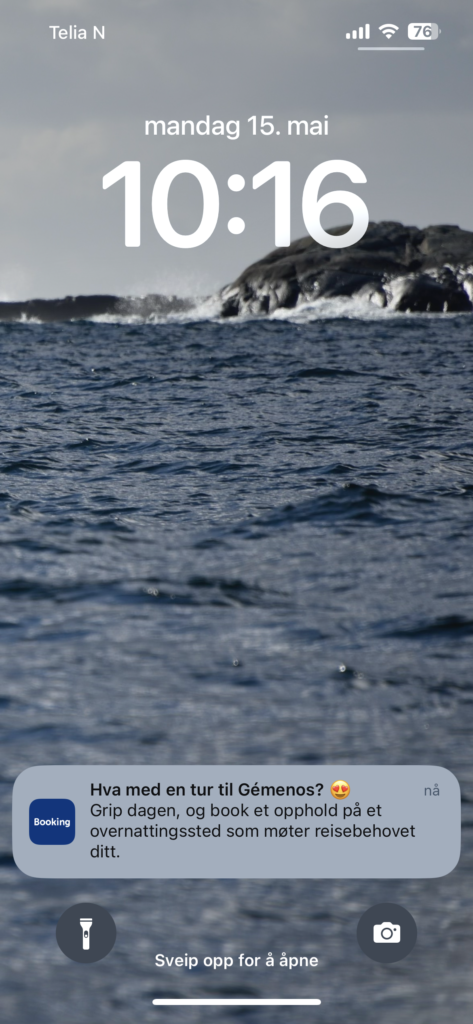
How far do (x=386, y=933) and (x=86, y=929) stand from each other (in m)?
1.20

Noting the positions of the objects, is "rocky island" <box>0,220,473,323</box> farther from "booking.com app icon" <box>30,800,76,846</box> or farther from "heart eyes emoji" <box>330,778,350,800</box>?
"booking.com app icon" <box>30,800,76,846</box>

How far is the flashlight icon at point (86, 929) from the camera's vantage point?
3828 mm

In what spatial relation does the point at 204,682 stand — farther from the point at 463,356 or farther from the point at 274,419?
the point at 463,356

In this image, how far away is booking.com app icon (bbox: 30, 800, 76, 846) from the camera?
4.22 metres

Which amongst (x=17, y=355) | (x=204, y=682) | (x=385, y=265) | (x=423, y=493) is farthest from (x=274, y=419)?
(x=385, y=265)

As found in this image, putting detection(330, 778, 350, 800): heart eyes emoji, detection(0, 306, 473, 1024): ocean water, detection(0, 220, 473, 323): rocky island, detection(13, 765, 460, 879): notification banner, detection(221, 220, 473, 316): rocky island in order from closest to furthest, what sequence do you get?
detection(0, 306, 473, 1024): ocean water → detection(13, 765, 460, 879): notification banner → detection(330, 778, 350, 800): heart eyes emoji → detection(221, 220, 473, 316): rocky island → detection(0, 220, 473, 323): rocky island

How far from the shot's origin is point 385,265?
181 feet

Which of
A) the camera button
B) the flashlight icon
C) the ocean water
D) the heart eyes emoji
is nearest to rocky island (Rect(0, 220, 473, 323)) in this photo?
the ocean water

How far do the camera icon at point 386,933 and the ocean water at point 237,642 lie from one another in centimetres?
12

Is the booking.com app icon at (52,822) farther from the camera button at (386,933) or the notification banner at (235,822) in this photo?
the camera button at (386,933)

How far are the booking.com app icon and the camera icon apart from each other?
1358 mm

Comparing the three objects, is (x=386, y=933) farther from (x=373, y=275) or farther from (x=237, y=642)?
(x=373, y=275)

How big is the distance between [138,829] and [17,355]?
33555 millimetres

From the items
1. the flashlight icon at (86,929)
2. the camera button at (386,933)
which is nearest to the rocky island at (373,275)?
the camera button at (386,933)
